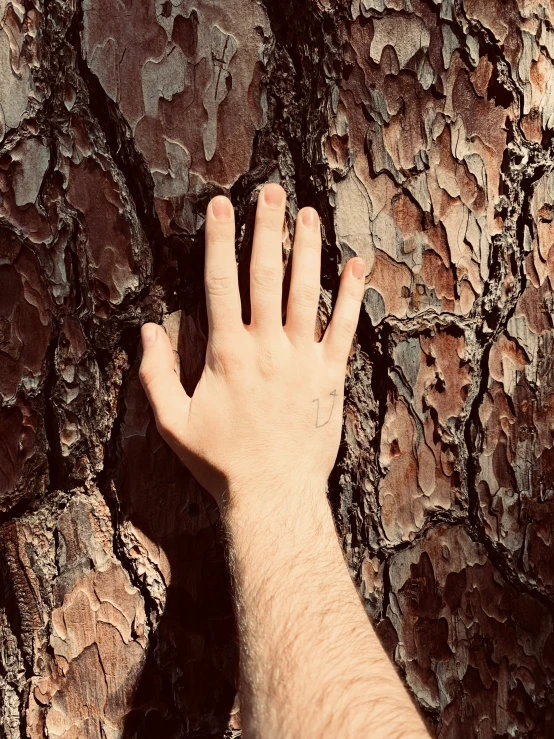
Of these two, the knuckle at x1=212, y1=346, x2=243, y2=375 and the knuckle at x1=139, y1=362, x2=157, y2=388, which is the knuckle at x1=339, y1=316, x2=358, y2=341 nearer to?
the knuckle at x1=212, y1=346, x2=243, y2=375

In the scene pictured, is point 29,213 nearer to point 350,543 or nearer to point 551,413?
point 350,543

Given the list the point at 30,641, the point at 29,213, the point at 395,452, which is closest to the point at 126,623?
the point at 30,641

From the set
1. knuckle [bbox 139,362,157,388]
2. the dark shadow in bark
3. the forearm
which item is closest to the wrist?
the forearm

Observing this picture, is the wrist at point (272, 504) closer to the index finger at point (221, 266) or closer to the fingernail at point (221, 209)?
the index finger at point (221, 266)

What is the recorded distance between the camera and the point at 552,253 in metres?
1.09

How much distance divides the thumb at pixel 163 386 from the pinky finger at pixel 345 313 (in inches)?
10.1

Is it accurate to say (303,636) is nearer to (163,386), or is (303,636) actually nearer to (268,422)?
(268,422)

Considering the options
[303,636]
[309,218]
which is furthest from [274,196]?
[303,636]

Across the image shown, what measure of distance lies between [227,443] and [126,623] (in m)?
0.40

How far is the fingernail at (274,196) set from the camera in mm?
976

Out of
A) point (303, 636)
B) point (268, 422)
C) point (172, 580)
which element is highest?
point (268, 422)

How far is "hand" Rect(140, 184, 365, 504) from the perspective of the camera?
0.97 meters

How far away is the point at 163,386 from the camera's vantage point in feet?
3.29

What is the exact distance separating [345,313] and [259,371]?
17 cm
